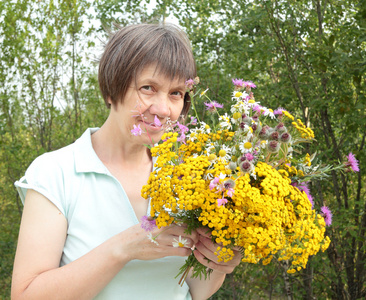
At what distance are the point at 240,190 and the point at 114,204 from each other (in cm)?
71

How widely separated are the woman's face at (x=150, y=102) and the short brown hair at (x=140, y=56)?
0.09 feet

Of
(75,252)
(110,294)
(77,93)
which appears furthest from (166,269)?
(77,93)

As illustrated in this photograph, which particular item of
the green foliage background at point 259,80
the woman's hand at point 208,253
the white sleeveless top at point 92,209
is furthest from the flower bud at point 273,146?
the green foliage background at point 259,80

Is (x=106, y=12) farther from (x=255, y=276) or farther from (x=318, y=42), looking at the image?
(x=255, y=276)

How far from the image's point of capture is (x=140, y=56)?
1.73m

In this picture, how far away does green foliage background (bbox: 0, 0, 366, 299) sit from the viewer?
3887 mm

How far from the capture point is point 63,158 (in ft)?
5.90

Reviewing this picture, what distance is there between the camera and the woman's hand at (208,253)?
1448 millimetres

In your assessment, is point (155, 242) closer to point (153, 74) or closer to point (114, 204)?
point (114, 204)

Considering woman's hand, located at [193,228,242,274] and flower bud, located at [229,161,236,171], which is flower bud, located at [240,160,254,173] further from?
woman's hand, located at [193,228,242,274]

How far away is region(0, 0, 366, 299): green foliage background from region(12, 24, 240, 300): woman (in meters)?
2.08

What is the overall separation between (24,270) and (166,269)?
58 centimetres

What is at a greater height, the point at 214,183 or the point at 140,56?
the point at 140,56

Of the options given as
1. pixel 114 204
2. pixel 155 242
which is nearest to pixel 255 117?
pixel 155 242
